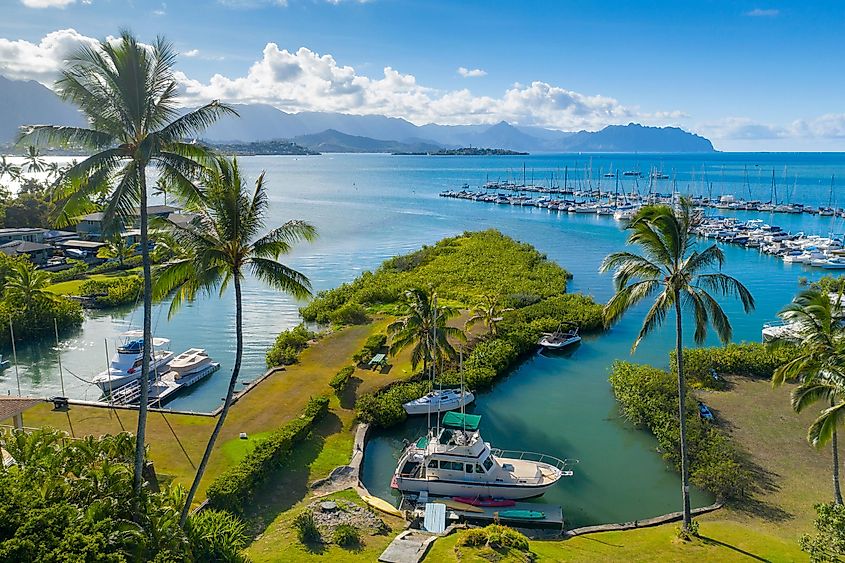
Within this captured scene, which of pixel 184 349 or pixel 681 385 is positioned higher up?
pixel 681 385

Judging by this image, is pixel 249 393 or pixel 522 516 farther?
pixel 249 393

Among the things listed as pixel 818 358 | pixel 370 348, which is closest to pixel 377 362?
pixel 370 348

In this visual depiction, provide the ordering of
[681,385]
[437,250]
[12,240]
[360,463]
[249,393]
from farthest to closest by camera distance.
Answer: [437,250], [12,240], [249,393], [360,463], [681,385]

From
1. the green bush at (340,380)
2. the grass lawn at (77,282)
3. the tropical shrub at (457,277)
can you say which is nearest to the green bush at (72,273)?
the grass lawn at (77,282)

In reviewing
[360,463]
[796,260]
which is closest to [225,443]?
[360,463]

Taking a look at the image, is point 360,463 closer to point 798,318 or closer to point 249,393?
point 249,393

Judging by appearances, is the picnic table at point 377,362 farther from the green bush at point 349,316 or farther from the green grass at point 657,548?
the green grass at point 657,548

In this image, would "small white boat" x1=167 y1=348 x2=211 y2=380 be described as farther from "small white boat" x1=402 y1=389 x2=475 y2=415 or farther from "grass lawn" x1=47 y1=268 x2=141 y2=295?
"grass lawn" x1=47 y1=268 x2=141 y2=295

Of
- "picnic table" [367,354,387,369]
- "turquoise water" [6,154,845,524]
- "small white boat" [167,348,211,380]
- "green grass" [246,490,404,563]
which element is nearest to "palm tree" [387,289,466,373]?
"picnic table" [367,354,387,369]
